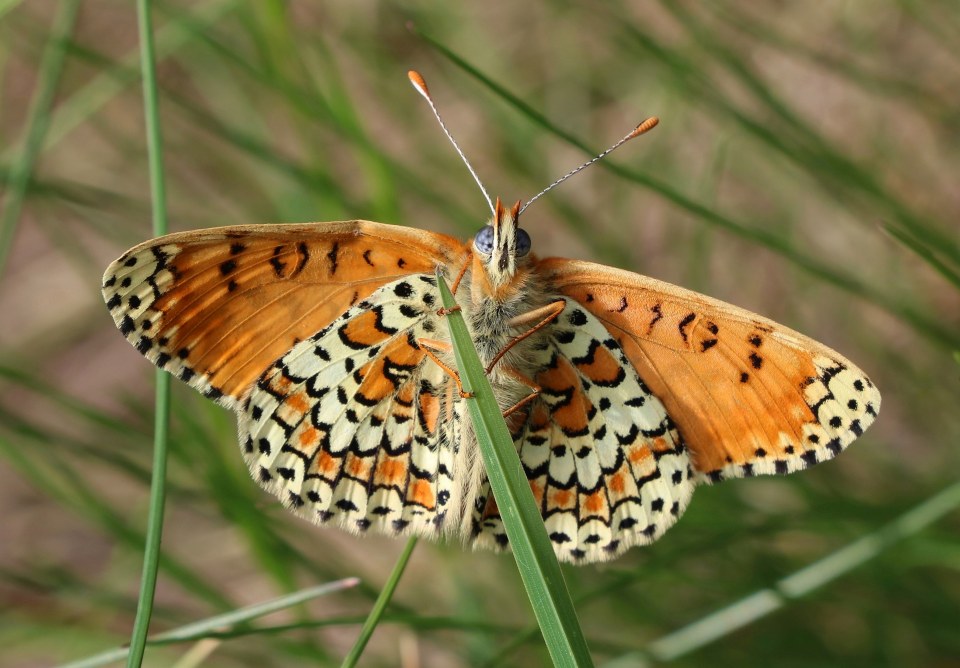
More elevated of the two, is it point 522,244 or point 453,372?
point 522,244

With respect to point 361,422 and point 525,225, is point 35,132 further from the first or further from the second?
point 525,225

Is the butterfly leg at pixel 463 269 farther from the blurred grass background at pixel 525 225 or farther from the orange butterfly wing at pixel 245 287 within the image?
the blurred grass background at pixel 525 225

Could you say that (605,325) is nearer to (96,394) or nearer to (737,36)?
(737,36)

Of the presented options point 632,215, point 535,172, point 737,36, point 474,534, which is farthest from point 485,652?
point 737,36

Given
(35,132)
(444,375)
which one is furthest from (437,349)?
(35,132)

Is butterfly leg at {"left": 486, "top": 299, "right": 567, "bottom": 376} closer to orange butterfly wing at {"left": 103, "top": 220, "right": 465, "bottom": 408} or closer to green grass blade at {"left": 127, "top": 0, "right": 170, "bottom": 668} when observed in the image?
orange butterfly wing at {"left": 103, "top": 220, "right": 465, "bottom": 408}

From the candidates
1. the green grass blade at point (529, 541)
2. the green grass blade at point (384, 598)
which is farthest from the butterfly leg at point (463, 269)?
the green grass blade at point (529, 541)

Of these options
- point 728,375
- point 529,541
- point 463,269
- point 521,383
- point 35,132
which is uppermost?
point 35,132
